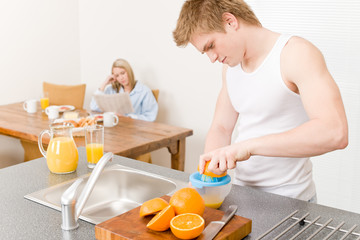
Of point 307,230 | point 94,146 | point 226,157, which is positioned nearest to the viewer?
point 307,230

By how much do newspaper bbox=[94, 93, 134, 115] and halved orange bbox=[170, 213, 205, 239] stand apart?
239 centimetres

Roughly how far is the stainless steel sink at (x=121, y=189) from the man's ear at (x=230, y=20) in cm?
58

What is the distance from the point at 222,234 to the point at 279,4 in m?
2.52

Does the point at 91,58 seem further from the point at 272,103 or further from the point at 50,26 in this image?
the point at 272,103

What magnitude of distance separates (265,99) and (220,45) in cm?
25

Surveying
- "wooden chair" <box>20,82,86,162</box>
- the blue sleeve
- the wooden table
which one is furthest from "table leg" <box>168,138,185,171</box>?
"wooden chair" <box>20,82,86,162</box>

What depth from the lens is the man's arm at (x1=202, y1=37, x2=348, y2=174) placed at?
127 centimetres

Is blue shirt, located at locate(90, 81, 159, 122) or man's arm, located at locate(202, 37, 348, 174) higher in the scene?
man's arm, located at locate(202, 37, 348, 174)

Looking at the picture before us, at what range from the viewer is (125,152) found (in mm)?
2564

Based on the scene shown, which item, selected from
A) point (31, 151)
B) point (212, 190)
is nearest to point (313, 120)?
→ point (212, 190)

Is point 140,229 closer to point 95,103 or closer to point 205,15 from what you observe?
point 205,15

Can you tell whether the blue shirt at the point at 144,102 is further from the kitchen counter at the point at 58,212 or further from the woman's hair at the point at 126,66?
the kitchen counter at the point at 58,212

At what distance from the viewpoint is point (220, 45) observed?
144 cm

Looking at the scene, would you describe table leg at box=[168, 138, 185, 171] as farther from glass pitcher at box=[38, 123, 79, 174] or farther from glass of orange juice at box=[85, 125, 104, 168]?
glass pitcher at box=[38, 123, 79, 174]
